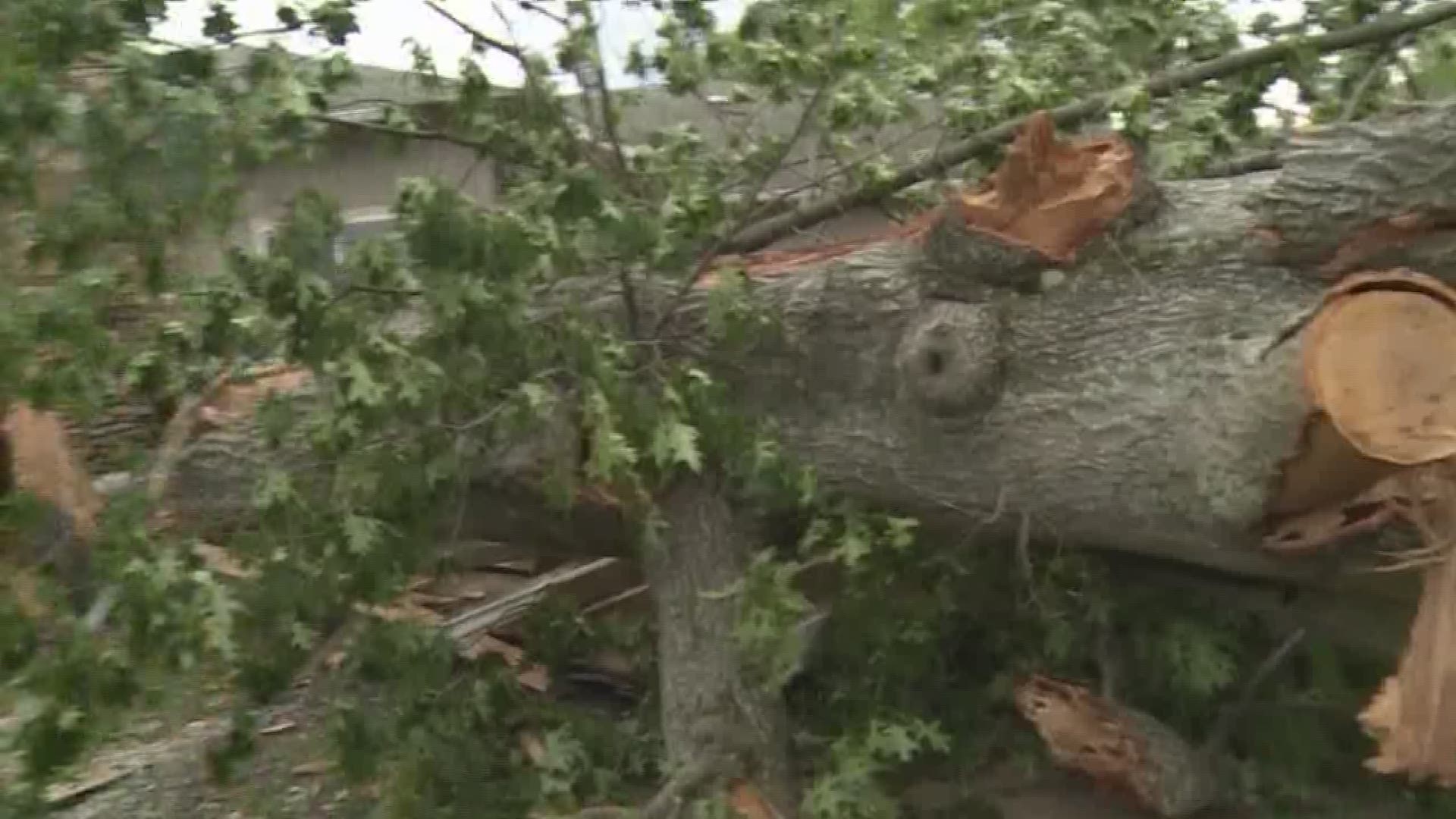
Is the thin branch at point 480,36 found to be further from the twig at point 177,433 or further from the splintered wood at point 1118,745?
the splintered wood at point 1118,745

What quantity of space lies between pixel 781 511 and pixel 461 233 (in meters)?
0.83

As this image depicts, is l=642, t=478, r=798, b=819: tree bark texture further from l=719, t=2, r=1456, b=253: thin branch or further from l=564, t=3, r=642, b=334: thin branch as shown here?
l=719, t=2, r=1456, b=253: thin branch

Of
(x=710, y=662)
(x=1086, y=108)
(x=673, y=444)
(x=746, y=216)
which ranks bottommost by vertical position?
(x=710, y=662)

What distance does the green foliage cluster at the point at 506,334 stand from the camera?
2723mm

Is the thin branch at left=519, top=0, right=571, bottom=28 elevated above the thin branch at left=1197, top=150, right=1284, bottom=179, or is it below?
above

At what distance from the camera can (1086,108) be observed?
3.36 m

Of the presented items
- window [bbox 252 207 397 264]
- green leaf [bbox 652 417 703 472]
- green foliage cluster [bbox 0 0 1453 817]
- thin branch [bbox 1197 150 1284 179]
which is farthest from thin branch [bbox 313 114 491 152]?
thin branch [bbox 1197 150 1284 179]

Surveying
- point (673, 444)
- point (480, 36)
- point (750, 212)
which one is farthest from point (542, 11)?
point (673, 444)

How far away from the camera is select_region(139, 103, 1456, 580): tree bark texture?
255 centimetres

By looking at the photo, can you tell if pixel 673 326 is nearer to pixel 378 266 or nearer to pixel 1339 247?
pixel 378 266

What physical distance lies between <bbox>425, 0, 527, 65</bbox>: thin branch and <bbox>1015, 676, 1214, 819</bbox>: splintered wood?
1.45 meters

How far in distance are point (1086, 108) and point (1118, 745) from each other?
115 centimetres

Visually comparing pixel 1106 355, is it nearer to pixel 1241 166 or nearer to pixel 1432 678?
pixel 1432 678

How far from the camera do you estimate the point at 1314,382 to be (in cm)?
232
